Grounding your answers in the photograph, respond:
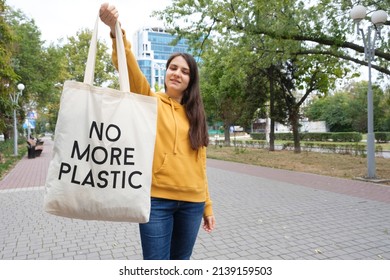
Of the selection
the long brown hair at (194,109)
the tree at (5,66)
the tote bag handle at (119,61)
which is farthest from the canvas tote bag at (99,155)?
the tree at (5,66)

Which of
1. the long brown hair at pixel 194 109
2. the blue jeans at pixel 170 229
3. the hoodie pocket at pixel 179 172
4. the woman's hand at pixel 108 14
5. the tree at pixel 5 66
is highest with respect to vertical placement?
the tree at pixel 5 66

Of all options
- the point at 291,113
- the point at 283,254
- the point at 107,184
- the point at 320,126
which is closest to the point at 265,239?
the point at 283,254

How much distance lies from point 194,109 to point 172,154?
0.31 metres

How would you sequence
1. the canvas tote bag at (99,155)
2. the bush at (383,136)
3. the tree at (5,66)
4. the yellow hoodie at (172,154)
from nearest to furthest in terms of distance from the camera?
the canvas tote bag at (99,155) < the yellow hoodie at (172,154) < the tree at (5,66) < the bush at (383,136)

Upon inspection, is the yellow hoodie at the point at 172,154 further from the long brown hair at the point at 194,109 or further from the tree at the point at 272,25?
the tree at the point at 272,25

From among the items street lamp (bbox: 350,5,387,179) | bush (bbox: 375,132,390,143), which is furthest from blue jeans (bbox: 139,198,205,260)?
bush (bbox: 375,132,390,143)

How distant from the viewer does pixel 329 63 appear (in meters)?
15.0

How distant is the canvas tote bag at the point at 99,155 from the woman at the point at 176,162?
26 cm

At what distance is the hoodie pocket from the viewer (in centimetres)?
183

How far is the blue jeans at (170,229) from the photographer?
184 cm

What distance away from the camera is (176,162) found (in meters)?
1.86

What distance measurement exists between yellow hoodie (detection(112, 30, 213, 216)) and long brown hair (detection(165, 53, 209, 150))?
3 cm

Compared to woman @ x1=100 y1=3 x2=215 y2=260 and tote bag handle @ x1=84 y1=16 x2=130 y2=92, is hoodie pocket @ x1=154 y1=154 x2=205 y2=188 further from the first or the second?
tote bag handle @ x1=84 y1=16 x2=130 y2=92

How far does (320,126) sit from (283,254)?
5214 cm
